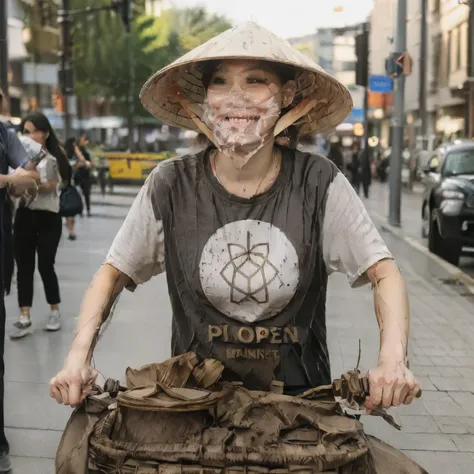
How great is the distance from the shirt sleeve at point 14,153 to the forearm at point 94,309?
7.06 feet

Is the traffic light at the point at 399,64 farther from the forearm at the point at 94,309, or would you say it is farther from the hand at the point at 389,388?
the hand at the point at 389,388

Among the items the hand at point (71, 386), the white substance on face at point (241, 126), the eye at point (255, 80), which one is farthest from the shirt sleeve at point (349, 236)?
the hand at point (71, 386)

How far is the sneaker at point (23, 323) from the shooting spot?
6840 mm

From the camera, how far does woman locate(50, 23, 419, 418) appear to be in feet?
7.66

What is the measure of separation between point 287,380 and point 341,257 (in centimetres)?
39

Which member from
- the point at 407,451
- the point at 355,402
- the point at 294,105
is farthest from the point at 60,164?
the point at 355,402

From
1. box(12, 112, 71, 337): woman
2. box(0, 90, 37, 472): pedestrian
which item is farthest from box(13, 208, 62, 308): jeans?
box(0, 90, 37, 472): pedestrian

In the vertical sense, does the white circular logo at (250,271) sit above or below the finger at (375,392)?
Answer: above

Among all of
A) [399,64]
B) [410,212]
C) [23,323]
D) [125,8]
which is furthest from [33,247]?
[410,212]

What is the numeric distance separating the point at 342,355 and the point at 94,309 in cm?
408

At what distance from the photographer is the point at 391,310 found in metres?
2.26

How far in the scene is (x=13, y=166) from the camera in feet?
14.4

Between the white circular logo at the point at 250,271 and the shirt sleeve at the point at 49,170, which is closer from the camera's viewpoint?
the white circular logo at the point at 250,271

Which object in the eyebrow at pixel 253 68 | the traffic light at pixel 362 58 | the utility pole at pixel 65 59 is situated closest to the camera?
the eyebrow at pixel 253 68
